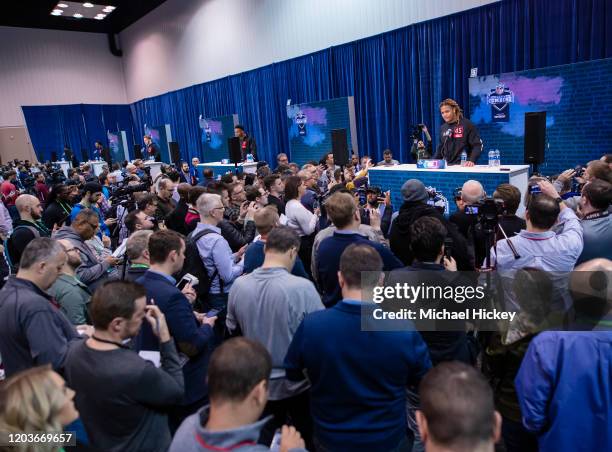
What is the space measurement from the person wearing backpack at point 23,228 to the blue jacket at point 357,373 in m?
3.59

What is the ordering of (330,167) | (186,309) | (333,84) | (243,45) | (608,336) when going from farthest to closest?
(243,45) < (333,84) < (330,167) < (186,309) < (608,336)

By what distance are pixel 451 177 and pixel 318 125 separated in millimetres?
6269

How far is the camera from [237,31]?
13.4m

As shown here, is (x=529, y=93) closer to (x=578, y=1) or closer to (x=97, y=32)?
(x=578, y=1)

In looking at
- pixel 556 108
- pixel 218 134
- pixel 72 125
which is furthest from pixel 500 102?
pixel 72 125

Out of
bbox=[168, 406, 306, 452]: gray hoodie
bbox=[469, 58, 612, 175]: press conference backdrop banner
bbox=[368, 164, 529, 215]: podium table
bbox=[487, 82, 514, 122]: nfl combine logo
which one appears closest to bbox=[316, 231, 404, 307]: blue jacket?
bbox=[168, 406, 306, 452]: gray hoodie

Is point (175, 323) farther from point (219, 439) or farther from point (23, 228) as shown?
point (23, 228)

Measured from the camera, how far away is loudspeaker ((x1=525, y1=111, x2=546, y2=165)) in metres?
4.48

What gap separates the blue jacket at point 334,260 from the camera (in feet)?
8.34

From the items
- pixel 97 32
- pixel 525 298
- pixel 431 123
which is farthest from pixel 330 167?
pixel 97 32

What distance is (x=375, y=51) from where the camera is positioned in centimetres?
969

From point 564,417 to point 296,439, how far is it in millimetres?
930

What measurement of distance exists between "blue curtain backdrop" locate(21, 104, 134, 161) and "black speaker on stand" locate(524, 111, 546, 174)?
63.0 ft

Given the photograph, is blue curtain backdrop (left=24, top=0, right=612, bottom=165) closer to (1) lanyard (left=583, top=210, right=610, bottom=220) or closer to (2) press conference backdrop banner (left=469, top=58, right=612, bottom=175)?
(2) press conference backdrop banner (left=469, top=58, right=612, bottom=175)
